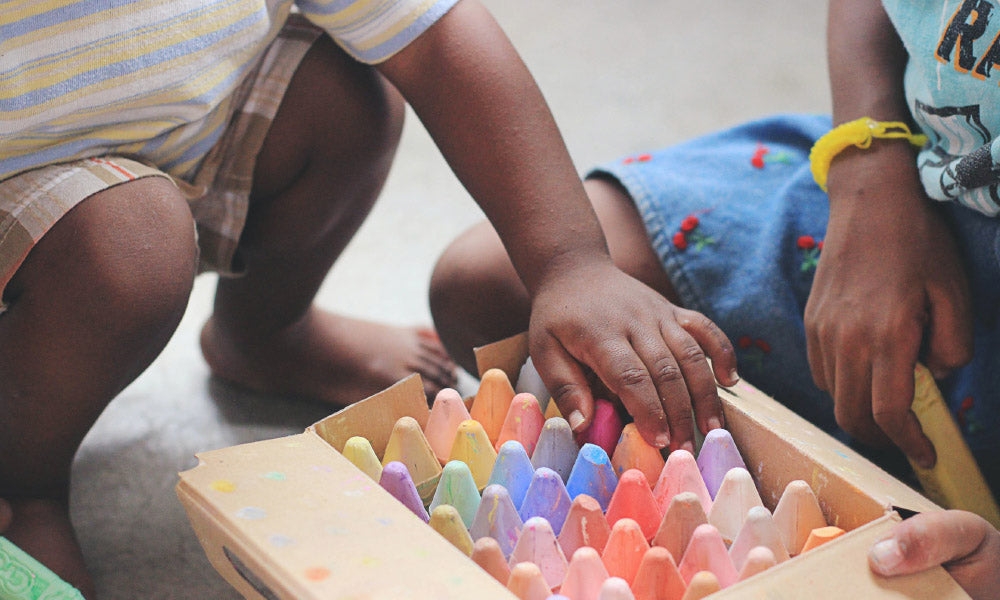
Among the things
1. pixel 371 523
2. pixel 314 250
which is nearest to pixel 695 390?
pixel 371 523

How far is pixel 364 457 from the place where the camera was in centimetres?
54

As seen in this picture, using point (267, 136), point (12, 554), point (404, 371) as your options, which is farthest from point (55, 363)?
point (404, 371)

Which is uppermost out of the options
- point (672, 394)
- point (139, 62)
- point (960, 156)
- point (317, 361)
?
point (139, 62)

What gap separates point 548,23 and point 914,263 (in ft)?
3.83

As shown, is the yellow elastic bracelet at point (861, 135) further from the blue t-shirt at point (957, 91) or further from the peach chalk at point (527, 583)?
the peach chalk at point (527, 583)

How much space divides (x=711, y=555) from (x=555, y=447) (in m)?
0.12

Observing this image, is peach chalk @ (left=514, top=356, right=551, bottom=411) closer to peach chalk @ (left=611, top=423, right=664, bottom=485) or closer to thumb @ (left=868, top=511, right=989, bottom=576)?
peach chalk @ (left=611, top=423, right=664, bottom=485)

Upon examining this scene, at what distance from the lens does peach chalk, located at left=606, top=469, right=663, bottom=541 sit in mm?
522

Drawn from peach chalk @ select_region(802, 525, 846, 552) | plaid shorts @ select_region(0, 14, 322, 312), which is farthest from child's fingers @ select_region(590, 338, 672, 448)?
plaid shorts @ select_region(0, 14, 322, 312)

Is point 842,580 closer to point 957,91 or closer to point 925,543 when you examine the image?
point 925,543

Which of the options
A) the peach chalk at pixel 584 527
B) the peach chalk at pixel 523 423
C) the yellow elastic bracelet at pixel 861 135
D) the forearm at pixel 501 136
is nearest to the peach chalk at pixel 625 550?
the peach chalk at pixel 584 527

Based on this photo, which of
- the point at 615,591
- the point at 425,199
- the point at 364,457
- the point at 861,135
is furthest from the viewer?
the point at 425,199

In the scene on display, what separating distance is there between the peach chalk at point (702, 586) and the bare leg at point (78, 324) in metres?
0.36

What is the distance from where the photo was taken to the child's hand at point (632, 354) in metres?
0.58
